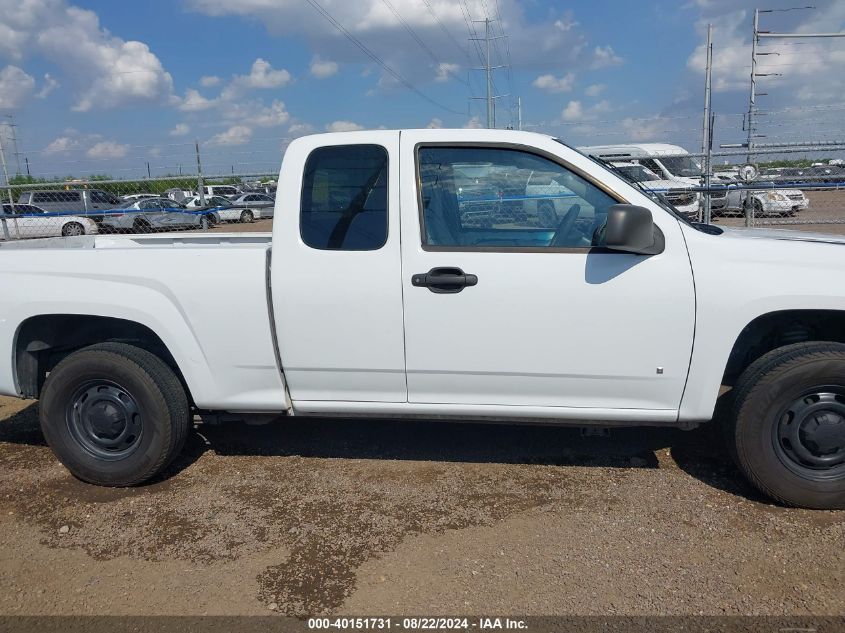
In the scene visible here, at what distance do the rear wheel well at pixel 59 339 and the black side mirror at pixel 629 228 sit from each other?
253 cm

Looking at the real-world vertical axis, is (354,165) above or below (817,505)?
above

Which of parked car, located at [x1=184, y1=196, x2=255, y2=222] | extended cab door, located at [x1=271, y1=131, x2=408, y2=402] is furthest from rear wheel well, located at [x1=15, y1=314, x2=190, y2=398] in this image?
parked car, located at [x1=184, y1=196, x2=255, y2=222]

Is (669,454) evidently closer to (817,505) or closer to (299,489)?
(817,505)

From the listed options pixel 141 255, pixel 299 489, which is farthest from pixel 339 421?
pixel 141 255

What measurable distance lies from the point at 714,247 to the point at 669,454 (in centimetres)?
146

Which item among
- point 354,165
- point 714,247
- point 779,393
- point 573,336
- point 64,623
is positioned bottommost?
point 64,623

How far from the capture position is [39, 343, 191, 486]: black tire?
12.3 ft

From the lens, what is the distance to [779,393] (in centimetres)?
328

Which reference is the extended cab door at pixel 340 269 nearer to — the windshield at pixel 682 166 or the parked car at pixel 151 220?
the parked car at pixel 151 220

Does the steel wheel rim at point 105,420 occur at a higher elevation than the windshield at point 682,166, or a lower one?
lower

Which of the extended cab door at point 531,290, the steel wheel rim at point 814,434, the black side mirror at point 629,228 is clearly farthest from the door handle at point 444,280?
the steel wheel rim at point 814,434

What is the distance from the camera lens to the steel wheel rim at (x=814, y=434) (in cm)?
331

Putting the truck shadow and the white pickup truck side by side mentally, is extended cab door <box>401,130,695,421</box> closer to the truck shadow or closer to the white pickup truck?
the white pickup truck

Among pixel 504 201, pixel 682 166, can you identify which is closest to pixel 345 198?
pixel 504 201
